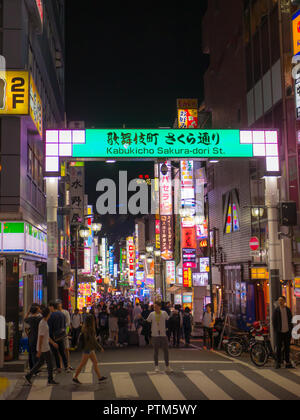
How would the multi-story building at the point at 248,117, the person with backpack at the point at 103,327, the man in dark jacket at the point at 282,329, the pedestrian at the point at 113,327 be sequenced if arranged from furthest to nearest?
the person with backpack at the point at 103,327, the pedestrian at the point at 113,327, the multi-story building at the point at 248,117, the man in dark jacket at the point at 282,329

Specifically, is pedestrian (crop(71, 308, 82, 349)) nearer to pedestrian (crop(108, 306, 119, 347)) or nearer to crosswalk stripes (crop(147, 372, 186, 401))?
pedestrian (crop(108, 306, 119, 347))

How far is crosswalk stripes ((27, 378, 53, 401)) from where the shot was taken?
438 inches

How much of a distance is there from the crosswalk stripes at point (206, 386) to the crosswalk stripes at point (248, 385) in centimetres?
57

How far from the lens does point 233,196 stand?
33656 mm

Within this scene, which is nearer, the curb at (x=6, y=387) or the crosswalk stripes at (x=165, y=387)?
the crosswalk stripes at (x=165, y=387)

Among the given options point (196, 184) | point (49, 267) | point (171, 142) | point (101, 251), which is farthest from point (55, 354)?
point (101, 251)

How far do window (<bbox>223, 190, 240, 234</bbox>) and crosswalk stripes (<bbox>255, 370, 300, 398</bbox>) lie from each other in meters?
18.5

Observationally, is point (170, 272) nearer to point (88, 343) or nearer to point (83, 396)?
point (88, 343)

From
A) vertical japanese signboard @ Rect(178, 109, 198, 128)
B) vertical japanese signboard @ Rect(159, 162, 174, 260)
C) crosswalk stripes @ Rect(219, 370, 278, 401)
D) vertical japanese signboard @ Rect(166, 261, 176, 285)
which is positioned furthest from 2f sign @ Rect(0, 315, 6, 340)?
vertical japanese signboard @ Rect(166, 261, 176, 285)

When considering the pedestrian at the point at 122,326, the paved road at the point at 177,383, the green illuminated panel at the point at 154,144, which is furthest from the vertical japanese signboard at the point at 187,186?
the paved road at the point at 177,383

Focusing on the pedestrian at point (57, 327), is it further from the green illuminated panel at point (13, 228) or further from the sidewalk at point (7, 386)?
the green illuminated panel at point (13, 228)

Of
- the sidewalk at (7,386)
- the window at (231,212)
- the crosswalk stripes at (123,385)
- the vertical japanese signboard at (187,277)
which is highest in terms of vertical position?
the window at (231,212)

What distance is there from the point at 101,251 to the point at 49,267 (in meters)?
120

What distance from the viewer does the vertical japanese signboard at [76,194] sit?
115 ft
